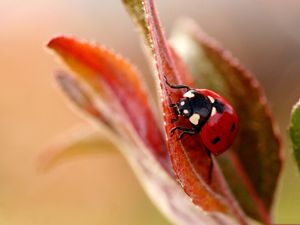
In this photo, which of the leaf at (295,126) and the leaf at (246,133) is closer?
the leaf at (295,126)

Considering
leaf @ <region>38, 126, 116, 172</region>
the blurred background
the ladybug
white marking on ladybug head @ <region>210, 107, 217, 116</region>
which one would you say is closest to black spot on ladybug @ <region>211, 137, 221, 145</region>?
the ladybug

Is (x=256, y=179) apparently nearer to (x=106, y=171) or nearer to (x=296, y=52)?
(x=106, y=171)

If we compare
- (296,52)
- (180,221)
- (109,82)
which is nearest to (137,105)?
(109,82)

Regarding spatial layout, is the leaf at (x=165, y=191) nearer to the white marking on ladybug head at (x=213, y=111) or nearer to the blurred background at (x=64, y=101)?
the white marking on ladybug head at (x=213, y=111)

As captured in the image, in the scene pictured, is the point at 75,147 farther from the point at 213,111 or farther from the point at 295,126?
the point at 295,126

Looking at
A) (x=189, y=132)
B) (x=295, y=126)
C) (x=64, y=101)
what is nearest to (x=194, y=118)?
(x=189, y=132)

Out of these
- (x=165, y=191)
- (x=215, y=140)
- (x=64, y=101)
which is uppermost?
(x=64, y=101)

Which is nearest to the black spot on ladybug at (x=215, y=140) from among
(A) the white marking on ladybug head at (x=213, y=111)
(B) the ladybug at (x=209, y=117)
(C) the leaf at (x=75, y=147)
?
(B) the ladybug at (x=209, y=117)
